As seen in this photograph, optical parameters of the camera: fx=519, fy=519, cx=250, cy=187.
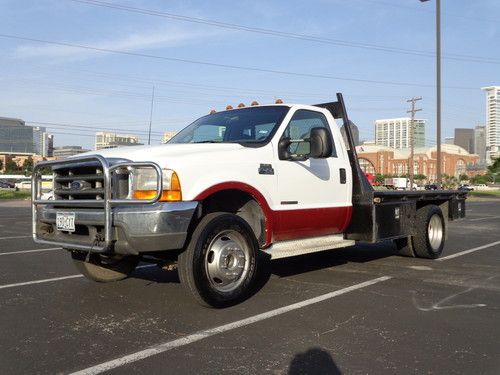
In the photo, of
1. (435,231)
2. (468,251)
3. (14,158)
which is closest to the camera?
(435,231)

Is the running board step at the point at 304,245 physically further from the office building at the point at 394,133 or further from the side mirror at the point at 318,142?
the office building at the point at 394,133

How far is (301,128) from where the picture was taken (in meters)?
6.41

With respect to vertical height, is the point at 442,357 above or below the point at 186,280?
below

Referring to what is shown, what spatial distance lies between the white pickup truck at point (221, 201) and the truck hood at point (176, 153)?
11 mm

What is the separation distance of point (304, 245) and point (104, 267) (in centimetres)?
240

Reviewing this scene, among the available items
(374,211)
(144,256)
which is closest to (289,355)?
(144,256)

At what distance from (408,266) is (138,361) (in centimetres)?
519

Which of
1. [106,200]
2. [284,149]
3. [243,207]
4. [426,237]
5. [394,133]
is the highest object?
[394,133]

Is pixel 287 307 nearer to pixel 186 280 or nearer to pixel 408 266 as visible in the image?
pixel 186 280

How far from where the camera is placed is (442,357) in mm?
3822

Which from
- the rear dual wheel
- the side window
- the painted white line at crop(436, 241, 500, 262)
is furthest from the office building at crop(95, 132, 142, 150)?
the painted white line at crop(436, 241, 500, 262)

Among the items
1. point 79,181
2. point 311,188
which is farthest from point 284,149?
point 79,181

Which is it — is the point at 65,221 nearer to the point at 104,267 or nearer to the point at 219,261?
the point at 104,267

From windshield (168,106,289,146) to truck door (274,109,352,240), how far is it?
21cm
